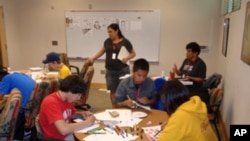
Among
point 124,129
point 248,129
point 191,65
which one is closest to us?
point 248,129

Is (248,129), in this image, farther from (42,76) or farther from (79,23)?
(79,23)

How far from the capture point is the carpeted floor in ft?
15.1

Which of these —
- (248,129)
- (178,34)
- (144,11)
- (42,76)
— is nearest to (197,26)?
(178,34)

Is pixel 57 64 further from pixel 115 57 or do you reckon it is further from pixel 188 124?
pixel 188 124

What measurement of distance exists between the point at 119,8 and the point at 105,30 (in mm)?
592

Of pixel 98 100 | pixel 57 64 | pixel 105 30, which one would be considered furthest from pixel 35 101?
pixel 105 30

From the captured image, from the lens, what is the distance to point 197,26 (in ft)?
17.2

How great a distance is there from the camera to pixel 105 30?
18.6 feet

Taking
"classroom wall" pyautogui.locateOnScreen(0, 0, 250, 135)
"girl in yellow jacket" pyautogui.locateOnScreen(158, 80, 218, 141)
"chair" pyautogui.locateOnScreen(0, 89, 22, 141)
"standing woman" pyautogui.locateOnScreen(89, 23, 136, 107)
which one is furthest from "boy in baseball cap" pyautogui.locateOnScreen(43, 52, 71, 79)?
"girl in yellow jacket" pyautogui.locateOnScreen(158, 80, 218, 141)

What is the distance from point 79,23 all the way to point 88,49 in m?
0.64

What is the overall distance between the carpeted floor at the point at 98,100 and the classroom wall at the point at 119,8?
1.48 feet

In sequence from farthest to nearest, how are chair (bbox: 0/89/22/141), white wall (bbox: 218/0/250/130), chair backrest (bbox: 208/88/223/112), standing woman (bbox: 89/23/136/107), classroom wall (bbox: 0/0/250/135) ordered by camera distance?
classroom wall (bbox: 0/0/250/135) < standing woman (bbox: 89/23/136/107) < chair backrest (bbox: 208/88/223/112) < white wall (bbox: 218/0/250/130) < chair (bbox: 0/89/22/141)

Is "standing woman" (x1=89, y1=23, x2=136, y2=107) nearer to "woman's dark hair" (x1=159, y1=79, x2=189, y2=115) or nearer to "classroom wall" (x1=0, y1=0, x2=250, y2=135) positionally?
"classroom wall" (x1=0, y1=0, x2=250, y2=135)

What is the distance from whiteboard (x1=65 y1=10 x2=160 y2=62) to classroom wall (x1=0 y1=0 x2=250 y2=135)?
0.43ft
